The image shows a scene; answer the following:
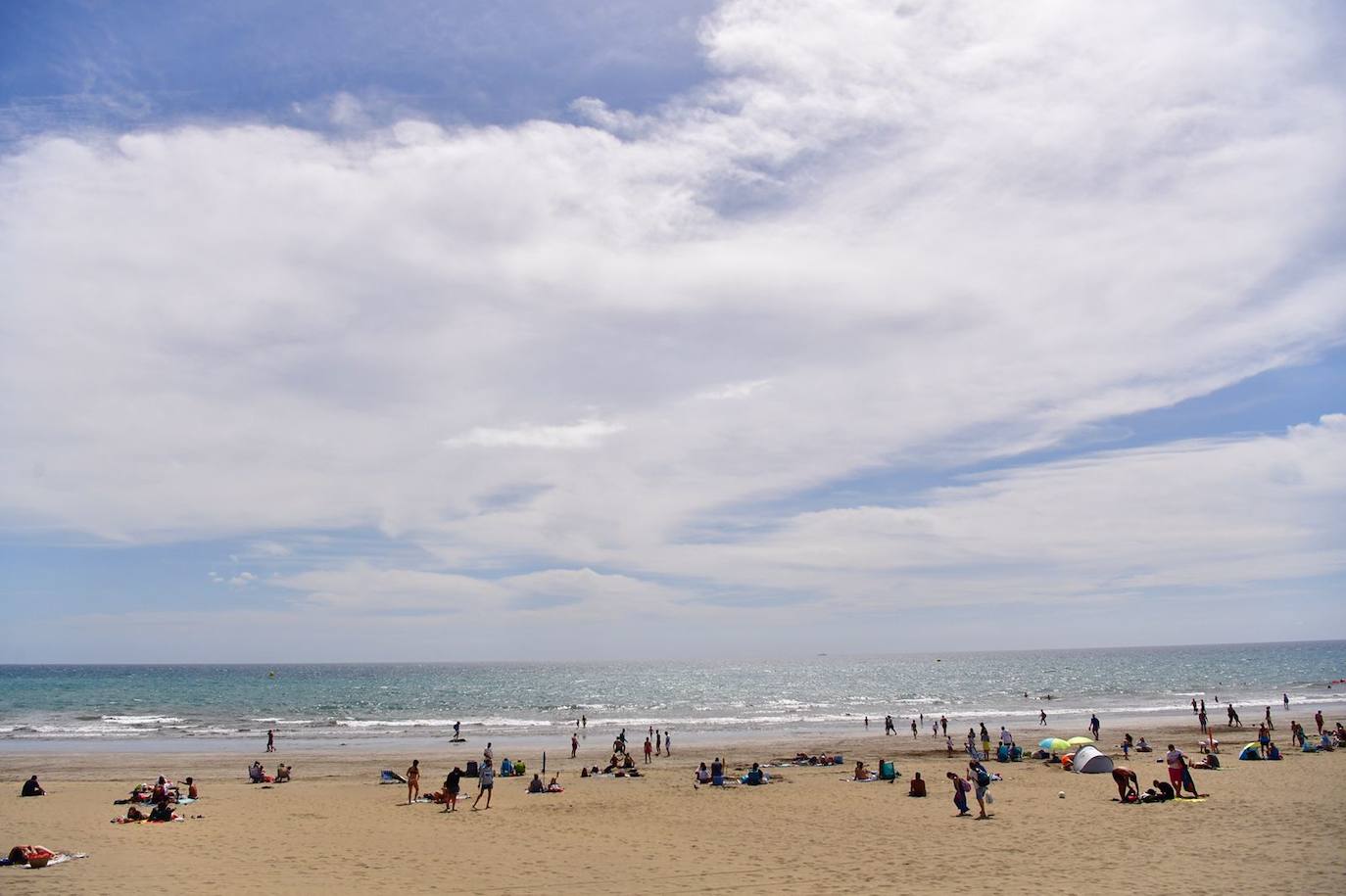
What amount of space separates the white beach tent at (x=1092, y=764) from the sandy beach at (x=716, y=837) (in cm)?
70

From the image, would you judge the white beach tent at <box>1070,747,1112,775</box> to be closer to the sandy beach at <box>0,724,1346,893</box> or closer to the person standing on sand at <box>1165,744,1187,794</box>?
the sandy beach at <box>0,724,1346,893</box>

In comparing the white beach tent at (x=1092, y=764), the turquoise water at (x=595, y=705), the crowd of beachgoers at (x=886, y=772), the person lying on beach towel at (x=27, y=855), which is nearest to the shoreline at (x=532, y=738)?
the turquoise water at (x=595, y=705)

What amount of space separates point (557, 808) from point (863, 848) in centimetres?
1011

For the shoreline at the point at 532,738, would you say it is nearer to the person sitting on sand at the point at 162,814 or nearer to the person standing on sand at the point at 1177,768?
the person standing on sand at the point at 1177,768

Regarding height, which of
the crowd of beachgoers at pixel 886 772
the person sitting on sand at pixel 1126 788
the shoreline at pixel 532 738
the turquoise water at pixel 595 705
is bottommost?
the turquoise water at pixel 595 705

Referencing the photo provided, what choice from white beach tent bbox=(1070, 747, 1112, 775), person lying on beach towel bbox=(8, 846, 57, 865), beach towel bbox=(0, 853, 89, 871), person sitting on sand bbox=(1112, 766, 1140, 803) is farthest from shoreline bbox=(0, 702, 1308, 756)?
person lying on beach towel bbox=(8, 846, 57, 865)

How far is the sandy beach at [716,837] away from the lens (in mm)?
14867

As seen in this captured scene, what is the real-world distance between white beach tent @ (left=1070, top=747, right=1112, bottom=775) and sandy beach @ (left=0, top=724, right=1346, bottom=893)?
703 mm

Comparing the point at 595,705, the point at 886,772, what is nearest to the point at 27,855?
the point at 886,772

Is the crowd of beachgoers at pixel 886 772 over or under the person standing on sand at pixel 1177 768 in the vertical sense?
under

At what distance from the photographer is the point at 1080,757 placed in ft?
92.9

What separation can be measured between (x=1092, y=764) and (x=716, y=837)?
15.9 m

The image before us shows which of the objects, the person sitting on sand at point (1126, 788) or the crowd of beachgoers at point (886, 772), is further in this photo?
the crowd of beachgoers at point (886, 772)

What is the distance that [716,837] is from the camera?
1914cm
